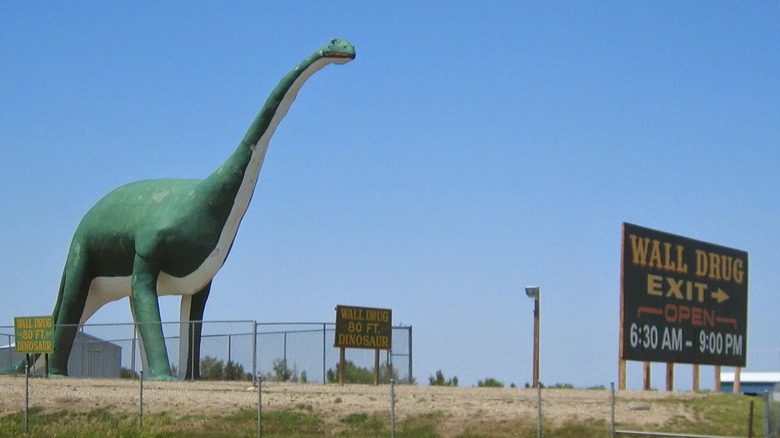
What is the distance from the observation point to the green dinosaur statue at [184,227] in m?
34.6

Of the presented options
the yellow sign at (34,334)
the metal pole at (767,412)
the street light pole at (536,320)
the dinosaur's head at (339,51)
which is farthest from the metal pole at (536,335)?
the metal pole at (767,412)

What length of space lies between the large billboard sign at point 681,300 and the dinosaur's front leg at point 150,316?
11613mm

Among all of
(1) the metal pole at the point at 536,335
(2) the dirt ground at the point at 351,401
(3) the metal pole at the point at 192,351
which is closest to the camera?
(2) the dirt ground at the point at 351,401

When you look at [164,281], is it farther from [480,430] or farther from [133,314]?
[480,430]

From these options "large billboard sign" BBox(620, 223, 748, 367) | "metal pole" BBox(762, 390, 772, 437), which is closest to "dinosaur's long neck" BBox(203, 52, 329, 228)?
"large billboard sign" BBox(620, 223, 748, 367)

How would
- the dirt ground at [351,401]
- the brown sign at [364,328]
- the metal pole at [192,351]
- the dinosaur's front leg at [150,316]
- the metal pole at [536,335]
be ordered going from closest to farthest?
the dirt ground at [351,401] → the dinosaur's front leg at [150,316] → the metal pole at [536,335] → the brown sign at [364,328] → the metal pole at [192,351]

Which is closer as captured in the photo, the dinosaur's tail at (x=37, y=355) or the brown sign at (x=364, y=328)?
the brown sign at (x=364, y=328)

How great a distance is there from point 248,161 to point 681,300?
11471 mm

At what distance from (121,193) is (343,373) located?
307 inches

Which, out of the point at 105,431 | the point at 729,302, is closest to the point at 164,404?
the point at 105,431

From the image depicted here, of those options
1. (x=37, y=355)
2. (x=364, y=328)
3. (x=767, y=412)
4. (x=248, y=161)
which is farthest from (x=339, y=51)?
(x=767, y=412)

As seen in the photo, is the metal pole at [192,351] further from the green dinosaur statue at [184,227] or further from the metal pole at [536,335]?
the metal pole at [536,335]

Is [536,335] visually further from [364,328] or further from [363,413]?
[363,413]

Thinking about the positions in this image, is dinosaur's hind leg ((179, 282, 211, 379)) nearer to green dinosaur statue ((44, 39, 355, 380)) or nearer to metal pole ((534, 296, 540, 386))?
green dinosaur statue ((44, 39, 355, 380))
